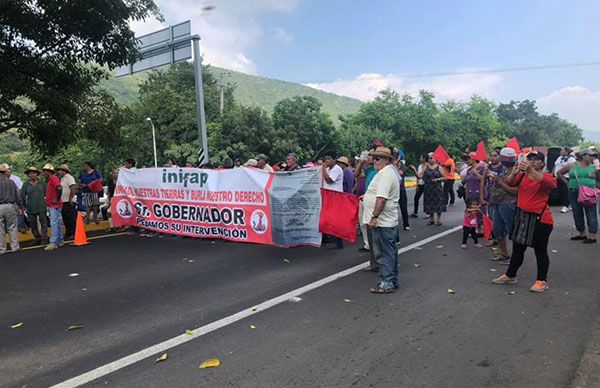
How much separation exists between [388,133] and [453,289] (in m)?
40.8

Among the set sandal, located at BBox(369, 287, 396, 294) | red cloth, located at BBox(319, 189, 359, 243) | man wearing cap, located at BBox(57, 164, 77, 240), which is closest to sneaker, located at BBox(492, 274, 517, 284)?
sandal, located at BBox(369, 287, 396, 294)

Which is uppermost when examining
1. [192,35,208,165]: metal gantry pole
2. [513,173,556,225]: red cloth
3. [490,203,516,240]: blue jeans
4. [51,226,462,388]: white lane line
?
[192,35,208,165]: metal gantry pole

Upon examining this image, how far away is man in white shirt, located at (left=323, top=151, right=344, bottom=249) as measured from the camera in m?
8.33


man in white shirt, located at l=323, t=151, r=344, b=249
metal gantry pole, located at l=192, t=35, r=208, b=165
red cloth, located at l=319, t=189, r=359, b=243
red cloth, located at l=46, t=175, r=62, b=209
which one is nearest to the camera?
red cloth, located at l=319, t=189, r=359, b=243

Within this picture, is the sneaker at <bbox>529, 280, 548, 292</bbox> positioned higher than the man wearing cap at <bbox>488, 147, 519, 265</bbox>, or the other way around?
the man wearing cap at <bbox>488, 147, 519, 265</bbox>

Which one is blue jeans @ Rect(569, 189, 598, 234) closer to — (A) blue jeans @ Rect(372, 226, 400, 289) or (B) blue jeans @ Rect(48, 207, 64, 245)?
(A) blue jeans @ Rect(372, 226, 400, 289)

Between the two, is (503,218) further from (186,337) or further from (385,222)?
(186,337)

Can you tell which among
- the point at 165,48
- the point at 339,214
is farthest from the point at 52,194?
the point at 165,48

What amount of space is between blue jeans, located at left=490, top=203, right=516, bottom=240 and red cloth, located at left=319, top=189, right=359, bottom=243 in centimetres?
220

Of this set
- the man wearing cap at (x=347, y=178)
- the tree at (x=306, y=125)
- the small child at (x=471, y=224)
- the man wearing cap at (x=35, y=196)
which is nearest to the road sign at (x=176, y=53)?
the man wearing cap at (x=35, y=196)

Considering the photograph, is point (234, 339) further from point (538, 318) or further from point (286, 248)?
point (286, 248)

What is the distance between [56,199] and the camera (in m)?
9.59

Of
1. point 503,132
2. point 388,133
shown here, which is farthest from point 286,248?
point 503,132

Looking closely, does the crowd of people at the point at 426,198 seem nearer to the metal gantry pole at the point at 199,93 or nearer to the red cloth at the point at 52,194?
the red cloth at the point at 52,194
